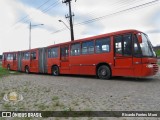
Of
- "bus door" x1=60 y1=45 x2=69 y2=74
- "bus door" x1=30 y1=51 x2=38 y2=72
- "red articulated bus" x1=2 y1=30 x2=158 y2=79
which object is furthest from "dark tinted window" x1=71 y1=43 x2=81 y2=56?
"bus door" x1=30 y1=51 x2=38 y2=72

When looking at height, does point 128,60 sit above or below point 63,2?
below

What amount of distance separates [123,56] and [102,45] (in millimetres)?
2005

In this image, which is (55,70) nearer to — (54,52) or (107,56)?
(54,52)

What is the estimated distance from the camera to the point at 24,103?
22.7 feet

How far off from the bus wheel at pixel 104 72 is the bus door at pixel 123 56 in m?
0.59

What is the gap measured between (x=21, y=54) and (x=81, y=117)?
2302 cm

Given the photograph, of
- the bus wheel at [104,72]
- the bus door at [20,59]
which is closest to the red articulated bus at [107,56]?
the bus wheel at [104,72]

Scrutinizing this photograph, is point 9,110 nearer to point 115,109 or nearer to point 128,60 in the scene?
point 115,109

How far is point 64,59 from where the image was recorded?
1834cm

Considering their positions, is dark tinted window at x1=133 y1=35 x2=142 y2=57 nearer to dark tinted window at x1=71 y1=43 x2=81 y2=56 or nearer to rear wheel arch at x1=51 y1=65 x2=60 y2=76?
dark tinted window at x1=71 y1=43 x2=81 y2=56

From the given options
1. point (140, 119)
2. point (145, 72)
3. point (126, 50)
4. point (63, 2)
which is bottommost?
point (140, 119)

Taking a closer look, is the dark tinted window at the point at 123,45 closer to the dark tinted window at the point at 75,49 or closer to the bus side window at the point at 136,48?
the bus side window at the point at 136,48

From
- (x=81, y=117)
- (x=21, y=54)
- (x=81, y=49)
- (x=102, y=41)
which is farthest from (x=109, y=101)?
(x=21, y=54)

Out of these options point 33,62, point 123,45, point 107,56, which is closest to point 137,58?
point 123,45
